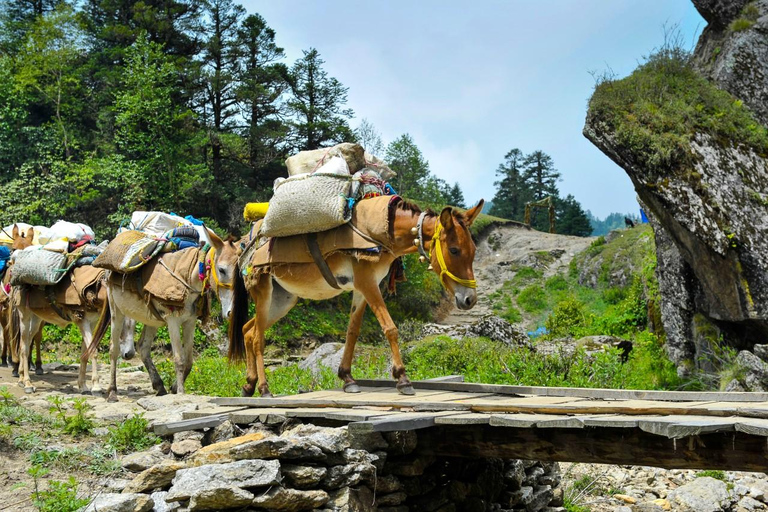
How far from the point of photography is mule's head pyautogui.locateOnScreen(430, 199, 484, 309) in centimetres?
662

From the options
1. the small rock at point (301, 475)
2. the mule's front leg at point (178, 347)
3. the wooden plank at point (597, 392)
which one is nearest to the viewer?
the small rock at point (301, 475)

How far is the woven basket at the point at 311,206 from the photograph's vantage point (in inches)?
283

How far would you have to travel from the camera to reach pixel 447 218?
21.8 feet

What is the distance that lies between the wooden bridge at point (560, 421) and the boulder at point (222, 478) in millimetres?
726

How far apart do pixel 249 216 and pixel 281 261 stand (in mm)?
1324

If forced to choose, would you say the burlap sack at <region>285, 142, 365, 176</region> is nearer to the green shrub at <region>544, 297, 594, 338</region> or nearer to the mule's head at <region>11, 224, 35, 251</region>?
the mule's head at <region>11, 224, 35, 251</region>

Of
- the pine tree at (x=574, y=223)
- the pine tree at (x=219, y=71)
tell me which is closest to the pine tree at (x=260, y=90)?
the pine tree at (x=219, y=71)

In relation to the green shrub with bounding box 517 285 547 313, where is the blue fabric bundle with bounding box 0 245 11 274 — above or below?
above

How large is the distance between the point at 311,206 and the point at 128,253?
13.8ft

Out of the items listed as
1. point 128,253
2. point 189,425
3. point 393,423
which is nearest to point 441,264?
point 393,423

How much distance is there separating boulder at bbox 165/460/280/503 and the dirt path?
24163 mm

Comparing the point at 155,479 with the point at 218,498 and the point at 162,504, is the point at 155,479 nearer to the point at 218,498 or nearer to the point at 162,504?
the point at 162,504

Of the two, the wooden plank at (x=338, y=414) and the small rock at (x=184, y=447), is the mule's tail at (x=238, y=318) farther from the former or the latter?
the wooden plank at (x=338, y=414)

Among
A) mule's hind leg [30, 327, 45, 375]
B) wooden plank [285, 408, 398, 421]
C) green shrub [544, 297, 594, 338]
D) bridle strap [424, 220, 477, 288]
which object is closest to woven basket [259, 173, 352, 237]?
bridle strap [424, 220, 477, 288]
